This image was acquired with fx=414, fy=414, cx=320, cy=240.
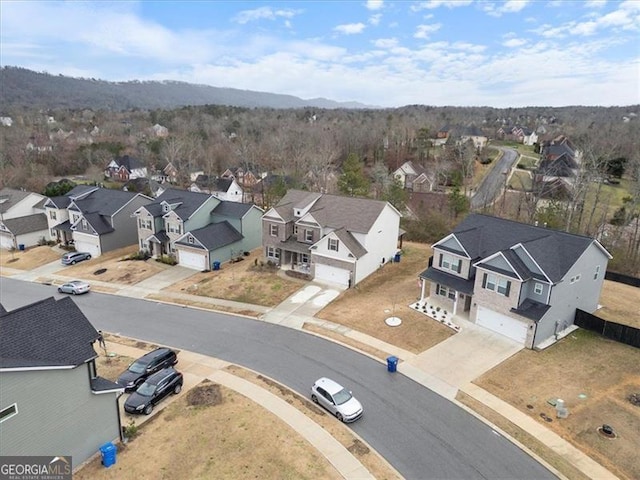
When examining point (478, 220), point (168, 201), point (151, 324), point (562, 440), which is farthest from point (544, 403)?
point (168, 201)

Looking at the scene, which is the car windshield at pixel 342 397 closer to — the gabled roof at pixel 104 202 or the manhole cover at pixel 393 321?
the manhole cover at pixel 393 321

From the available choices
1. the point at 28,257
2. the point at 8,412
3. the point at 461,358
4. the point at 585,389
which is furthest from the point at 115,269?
the point at 585,389

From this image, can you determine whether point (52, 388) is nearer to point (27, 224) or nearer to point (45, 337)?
point (45, 337)

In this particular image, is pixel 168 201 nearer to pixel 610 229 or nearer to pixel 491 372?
pixel 491 372

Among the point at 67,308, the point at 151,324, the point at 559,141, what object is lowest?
the point at 151,324

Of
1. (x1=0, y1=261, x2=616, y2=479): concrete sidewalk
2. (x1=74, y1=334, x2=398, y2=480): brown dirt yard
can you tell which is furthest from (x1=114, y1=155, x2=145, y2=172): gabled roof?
(x1=74, y1=334, x2=398, y2=480): brown dirt yard

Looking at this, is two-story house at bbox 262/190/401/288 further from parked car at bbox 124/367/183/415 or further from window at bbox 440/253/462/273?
parked car at bbox 124/367/183/415
